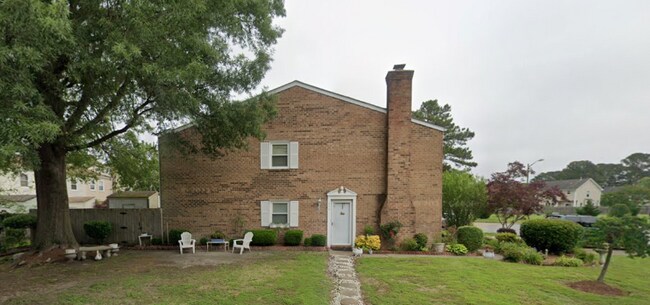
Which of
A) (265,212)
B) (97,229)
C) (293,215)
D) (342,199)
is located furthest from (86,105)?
(342,199)

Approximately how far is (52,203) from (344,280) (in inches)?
426

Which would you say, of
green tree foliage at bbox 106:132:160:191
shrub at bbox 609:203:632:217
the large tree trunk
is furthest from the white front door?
the large tree trunk

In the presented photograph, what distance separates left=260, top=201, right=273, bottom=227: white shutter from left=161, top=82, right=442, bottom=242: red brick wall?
0.75ft

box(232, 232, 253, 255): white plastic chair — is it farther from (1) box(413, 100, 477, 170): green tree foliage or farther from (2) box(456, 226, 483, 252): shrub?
(1) box(413, 100, 477, 170): green tree foliage

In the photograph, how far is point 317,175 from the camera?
483 inches

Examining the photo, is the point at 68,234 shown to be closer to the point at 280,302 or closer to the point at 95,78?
the point at 95,78

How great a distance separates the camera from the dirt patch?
7.16 metres

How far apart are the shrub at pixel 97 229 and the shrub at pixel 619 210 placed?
18.6 meters

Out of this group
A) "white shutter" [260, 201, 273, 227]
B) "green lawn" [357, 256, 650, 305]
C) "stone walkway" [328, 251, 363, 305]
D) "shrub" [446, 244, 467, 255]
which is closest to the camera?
"stone walkway" [328, 251, 363, 305]

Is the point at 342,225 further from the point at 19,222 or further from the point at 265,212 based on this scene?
the point at 19,222

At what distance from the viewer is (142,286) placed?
6.91 metres

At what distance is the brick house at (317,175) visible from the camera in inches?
473

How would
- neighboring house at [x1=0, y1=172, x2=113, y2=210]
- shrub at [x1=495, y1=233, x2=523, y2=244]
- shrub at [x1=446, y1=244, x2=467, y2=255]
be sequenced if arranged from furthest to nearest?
1. neighboring house at [x1=0, y1=172, x2=113, y2=210]
2. shrub at [x1=495, y1=233, x2=523, y2=244]
3. shrub at [x1=446, y1=244, x2=467, y2=255]

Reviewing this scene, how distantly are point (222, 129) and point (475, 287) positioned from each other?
29.9 ft
